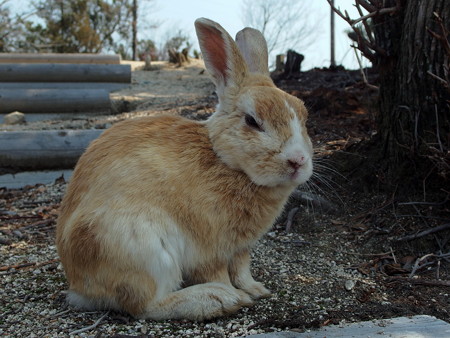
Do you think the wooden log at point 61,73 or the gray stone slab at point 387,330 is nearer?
the gray stone slab at point 387,330

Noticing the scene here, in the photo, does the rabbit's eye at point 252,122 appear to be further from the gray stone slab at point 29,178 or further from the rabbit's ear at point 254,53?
the gray stone slab at point 29,178

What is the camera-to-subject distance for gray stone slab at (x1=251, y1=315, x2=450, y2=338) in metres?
2.16

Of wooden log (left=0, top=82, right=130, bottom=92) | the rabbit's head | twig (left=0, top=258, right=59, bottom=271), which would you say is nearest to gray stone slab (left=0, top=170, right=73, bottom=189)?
twig (left=0, top=258, right=59, bottom=271)

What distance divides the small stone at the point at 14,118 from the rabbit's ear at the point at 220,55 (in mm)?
5856

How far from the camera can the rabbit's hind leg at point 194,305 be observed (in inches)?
96.7

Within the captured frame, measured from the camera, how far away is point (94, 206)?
244 cm

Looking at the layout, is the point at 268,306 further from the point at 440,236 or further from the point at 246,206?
the point at 440,236

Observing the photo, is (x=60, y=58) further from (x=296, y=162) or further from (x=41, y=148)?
(x=296, y=162)

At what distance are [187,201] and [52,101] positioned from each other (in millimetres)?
6576

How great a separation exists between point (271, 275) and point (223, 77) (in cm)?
125

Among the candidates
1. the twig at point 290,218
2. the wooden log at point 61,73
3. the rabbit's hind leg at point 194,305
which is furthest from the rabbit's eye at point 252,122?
the wooden log at point 61,73

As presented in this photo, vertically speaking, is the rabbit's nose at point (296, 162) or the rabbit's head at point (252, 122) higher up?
the rabbit's head at point (252, 122)

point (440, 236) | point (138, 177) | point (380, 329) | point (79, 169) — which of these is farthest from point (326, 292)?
point (79, 169)

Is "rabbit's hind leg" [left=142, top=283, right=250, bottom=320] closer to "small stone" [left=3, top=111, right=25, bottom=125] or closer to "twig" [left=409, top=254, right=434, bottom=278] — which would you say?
"twig" [left=409, top=254, right=434, bottom=278]
